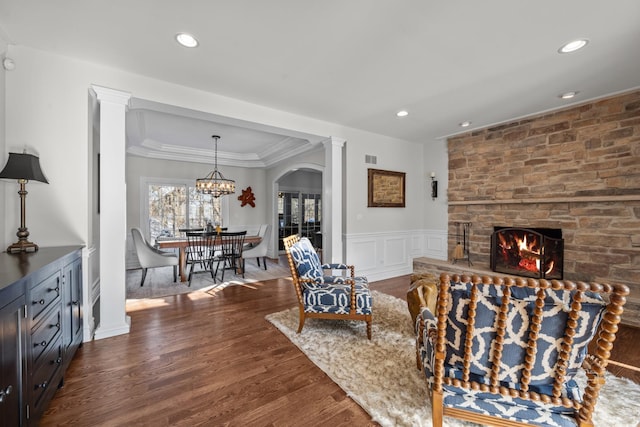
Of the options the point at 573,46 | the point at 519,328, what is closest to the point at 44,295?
the point at 519,328

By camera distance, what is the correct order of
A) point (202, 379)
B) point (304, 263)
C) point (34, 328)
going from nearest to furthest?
1. point (34, 328)
2. point (202, 379)
3. point (304, 263)

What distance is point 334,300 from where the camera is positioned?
2627 mm

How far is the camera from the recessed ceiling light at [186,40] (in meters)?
2.17

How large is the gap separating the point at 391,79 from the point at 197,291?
13.0 ft

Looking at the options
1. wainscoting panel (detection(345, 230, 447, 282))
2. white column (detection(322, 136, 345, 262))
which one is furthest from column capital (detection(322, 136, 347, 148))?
wainscoting panel (detection(345, 230, 447, 282))

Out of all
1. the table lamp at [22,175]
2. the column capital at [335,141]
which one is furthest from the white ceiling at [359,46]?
the table lamp at [22,175]

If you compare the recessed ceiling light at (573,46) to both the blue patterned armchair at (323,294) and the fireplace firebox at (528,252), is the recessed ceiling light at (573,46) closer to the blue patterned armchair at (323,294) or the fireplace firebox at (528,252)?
the fireplace firebox at (528,252)

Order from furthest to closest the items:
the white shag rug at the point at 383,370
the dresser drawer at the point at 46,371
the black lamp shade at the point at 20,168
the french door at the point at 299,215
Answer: the french door at the point at 299,215, the black lamp shade at the point at 20,168, the white shag rug at the point at 383,370, the dresser drawer at the point at 46,371

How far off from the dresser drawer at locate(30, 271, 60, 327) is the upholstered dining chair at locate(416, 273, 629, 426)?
2.09 meters

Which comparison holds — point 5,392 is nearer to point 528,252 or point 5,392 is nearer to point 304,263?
point 304,263

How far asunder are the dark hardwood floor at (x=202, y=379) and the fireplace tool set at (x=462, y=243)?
81.1 inches

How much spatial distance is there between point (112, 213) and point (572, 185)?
5528 mm

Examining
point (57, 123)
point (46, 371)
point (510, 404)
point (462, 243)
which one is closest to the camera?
point (510, 404)

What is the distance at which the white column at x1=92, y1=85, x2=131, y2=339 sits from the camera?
267cm
